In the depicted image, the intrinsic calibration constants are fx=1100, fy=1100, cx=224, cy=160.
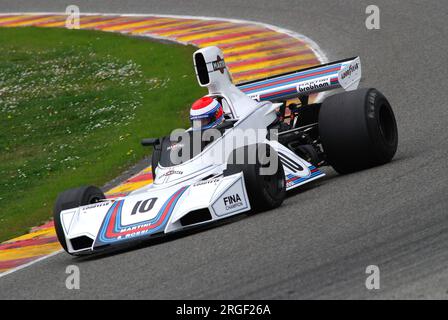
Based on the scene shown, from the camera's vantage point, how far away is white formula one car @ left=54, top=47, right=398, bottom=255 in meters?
9.05

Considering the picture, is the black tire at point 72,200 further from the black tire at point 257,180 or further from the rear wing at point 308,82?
the rear wing at point 308,82

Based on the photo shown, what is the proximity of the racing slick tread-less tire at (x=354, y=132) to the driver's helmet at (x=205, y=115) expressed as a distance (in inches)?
41.8

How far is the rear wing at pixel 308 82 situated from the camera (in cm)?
1151

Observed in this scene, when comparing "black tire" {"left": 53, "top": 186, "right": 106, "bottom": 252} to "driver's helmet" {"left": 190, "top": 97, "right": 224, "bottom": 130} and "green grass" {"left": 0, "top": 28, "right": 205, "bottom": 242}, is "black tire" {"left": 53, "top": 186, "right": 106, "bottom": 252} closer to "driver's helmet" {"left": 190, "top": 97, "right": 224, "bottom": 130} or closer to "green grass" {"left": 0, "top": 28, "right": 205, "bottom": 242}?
"driver's helmet" {"left": 190, "top": 97, "right": 224, "bottom": 130}

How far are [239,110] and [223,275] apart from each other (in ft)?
11.0

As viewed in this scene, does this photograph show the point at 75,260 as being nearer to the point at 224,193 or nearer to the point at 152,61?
the point at 224,193

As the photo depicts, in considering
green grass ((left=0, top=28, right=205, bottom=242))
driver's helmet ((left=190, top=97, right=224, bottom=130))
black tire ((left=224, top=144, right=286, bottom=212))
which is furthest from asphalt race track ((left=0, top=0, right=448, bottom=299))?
green grass ((left=0, top=28, right=205, bottom=242))

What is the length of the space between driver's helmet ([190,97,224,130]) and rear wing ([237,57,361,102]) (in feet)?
5.32

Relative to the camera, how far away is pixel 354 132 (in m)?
10.3

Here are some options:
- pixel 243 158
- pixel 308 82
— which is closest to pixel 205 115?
pixel 243 158

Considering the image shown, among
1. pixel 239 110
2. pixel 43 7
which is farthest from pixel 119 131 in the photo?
pixel 43 7

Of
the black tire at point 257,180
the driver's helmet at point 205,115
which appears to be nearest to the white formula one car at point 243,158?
the black tire at point 257,180

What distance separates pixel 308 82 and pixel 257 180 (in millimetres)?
2658
